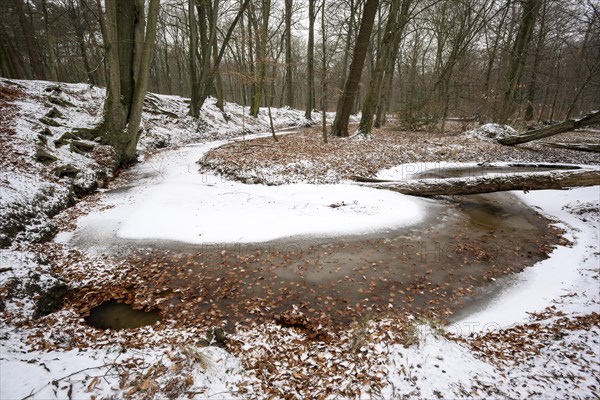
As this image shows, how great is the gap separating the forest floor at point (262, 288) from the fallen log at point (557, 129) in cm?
267

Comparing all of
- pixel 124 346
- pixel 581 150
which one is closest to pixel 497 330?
pixel 124 346

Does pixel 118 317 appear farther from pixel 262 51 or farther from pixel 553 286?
pixel 262 51

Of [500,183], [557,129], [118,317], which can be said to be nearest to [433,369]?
[118,317]

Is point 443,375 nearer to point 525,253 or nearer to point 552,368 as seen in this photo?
point 552,368

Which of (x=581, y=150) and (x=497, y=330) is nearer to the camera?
(x=497, y=330)

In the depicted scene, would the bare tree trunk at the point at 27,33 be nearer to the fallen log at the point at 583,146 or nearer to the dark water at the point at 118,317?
the dark water at the point at 118,317


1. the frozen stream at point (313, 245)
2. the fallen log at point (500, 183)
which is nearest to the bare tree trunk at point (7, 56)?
the frozen stream at point (313, 245)

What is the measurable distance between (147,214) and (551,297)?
8.38 metres

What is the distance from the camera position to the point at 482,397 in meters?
2.89

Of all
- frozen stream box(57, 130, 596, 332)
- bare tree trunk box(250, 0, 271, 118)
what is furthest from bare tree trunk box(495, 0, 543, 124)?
bare tree trunk box(250, 0, 271, 118)

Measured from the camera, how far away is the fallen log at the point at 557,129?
919cm

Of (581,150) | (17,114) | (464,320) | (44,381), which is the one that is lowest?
(464,320)

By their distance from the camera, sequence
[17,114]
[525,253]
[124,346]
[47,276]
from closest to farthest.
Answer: [124,346] → [47,276] → [525,253] → [17,114]

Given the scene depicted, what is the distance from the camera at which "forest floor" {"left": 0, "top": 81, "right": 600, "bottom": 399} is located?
3010 mm
